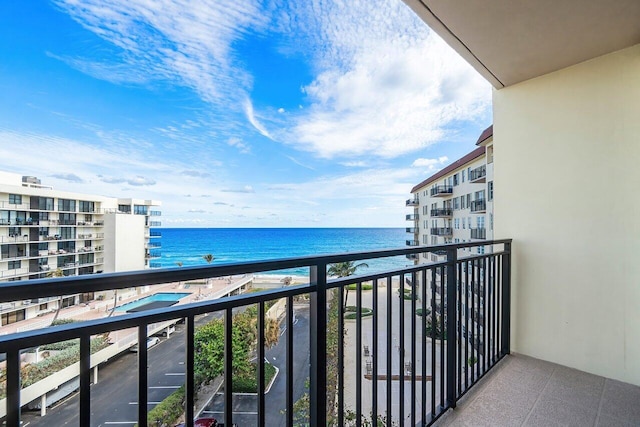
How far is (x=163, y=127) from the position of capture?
30.9 ft

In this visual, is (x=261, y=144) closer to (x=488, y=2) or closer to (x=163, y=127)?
(x=163, y=127)

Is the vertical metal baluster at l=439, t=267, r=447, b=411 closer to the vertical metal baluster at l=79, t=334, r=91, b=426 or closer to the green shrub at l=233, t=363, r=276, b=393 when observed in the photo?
the green shrub at l=233, t=363, r=276, b=393

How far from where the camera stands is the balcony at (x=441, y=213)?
419 cm

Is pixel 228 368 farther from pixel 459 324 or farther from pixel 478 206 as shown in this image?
pixel 478 206

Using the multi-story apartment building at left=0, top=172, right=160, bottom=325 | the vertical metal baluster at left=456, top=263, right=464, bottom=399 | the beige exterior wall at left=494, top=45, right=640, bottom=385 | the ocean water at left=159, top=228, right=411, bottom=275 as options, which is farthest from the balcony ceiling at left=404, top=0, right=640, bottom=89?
the ocean water at left=159, top=228, right=411, bottom=275

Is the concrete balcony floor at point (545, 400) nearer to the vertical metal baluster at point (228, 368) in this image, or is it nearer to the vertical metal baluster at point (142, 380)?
the vertical metal baluster at point (228, 368)

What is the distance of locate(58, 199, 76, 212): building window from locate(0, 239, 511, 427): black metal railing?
191 inches

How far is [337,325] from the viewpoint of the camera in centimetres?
114

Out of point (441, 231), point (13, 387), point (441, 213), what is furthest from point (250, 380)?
point (441, 213)

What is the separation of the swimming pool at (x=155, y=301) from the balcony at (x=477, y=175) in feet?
11.1

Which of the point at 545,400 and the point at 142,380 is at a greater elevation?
the point at 142,380

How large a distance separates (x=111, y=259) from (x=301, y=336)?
3940mm

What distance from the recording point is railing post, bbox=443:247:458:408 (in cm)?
162

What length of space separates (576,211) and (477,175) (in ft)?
5.62
